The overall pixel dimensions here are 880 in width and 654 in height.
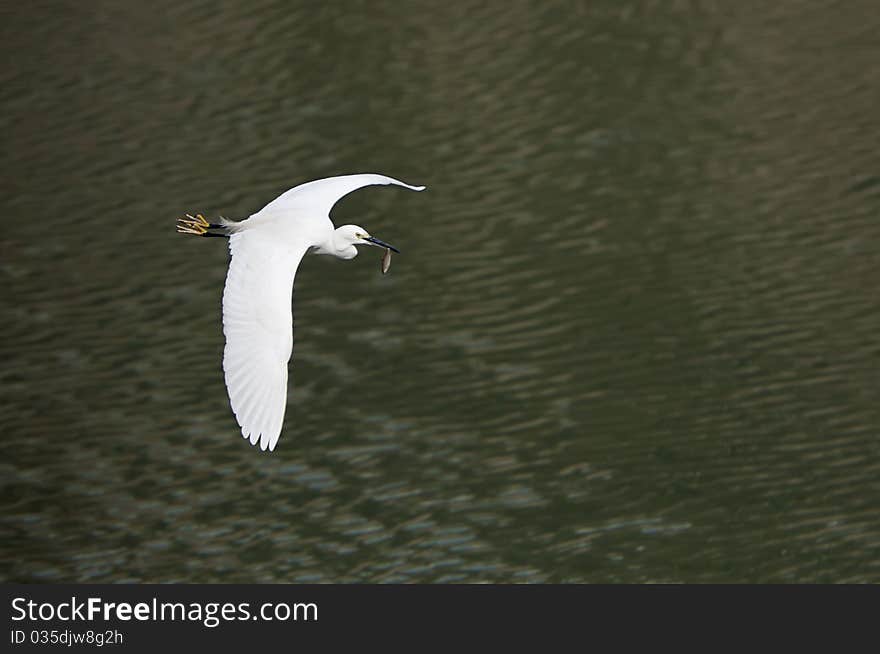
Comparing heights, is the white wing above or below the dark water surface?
below

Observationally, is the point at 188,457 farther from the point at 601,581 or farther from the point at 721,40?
the point at 721,40

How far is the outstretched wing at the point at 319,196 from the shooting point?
9258 millimetres

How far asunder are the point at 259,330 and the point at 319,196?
1.23m

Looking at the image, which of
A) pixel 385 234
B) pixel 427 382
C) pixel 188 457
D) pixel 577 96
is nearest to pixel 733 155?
pixel 577 96

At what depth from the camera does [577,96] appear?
18000mm

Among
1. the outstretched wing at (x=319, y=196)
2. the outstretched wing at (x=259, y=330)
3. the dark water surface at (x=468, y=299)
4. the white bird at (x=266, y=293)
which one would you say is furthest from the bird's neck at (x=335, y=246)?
the dark water surface at (x=468, y=299)

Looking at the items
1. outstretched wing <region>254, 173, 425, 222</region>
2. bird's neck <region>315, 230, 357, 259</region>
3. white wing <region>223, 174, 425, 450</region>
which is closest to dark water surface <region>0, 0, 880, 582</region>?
bird's neck <region>315, 230, 357, 259</region>

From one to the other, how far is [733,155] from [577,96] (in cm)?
214

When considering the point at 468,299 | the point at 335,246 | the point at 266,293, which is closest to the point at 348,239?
the point at 335,246

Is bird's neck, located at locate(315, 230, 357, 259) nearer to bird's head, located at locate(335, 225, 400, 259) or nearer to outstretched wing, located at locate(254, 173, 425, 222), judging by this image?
bird's head, located at locate(335, 225, 400, 259)

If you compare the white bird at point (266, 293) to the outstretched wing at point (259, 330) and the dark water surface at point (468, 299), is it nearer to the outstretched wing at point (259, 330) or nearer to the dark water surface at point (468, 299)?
the outstretched wing at point (259, 330)

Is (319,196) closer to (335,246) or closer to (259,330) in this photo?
(335,246)

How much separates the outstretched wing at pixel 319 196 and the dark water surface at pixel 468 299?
245cm

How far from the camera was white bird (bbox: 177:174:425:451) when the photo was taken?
8.14 metres
